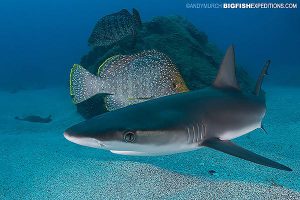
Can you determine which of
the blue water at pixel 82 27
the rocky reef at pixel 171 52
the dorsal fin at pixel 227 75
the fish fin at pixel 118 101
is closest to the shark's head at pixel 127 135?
the fish fin at pixel 118 101

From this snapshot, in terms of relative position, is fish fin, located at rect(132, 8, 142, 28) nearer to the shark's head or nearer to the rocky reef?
the rocky reef

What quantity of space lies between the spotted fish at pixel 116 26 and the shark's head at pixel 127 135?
3400 mm

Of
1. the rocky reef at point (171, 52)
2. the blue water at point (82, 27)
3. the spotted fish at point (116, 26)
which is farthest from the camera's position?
the blue water at point (82, 27)

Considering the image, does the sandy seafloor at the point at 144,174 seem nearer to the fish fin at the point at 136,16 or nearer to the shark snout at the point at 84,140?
the shark snout at the point at 84,140

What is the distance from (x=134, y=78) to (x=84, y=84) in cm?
73

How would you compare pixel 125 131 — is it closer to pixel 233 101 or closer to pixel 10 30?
pixel 233 101

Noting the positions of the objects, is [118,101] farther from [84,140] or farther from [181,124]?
[84,140]

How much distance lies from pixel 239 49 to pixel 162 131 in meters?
66.7

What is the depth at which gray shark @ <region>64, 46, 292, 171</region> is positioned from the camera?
263 centimetres

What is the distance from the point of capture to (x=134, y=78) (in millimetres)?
4223

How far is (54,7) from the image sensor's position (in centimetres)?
10719

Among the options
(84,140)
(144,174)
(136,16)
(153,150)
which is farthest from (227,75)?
(136,16)

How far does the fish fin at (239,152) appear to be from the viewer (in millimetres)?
2676

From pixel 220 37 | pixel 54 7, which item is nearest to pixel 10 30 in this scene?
pixel 54 7
